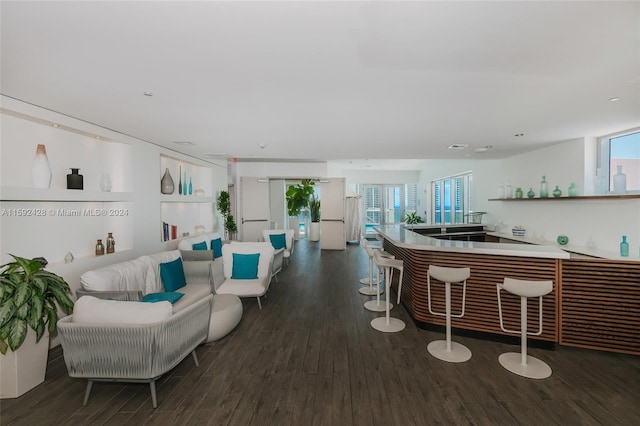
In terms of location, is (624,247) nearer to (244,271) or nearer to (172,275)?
(244,271)

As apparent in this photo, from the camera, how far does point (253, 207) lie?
30.8ft

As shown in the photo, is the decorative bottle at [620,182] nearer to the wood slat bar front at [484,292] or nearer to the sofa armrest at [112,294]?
the wood slat bar front at [484,292]

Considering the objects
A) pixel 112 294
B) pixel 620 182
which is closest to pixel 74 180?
pixel 112 294

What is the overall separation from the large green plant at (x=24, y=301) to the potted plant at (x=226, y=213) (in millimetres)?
5077

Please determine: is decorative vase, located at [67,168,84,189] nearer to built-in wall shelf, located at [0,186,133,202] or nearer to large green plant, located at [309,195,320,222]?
built-in wall shelf, located at [0,186,133,202]

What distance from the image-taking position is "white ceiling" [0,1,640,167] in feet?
5.16

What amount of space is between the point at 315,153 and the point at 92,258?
4320 millimetres

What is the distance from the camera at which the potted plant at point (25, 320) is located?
2217mm

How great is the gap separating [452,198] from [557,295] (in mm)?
6763

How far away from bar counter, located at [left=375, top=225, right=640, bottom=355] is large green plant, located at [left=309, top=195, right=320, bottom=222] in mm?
7598

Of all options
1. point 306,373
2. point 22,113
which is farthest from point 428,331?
point 22,113

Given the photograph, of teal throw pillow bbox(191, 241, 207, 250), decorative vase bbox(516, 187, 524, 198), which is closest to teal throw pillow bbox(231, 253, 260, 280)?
teal throw pillow bbox(191, 241, 207, 250)

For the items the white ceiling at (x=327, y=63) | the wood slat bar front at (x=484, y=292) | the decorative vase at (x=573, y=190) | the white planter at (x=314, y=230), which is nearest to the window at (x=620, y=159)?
the decorative vase at (x=573, y=190)

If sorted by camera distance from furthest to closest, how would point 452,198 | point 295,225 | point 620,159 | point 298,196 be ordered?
point 295,225 → point 298,196 → point 452,198 → point 620,159
